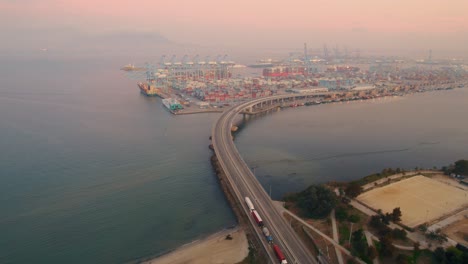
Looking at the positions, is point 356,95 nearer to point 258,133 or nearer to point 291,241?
point 258,133

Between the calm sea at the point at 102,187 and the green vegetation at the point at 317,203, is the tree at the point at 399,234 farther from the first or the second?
the calm sea at the point at 102,187

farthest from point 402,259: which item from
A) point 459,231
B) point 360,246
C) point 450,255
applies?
point 459,231

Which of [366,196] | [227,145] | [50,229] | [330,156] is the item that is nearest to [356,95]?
[330,156]

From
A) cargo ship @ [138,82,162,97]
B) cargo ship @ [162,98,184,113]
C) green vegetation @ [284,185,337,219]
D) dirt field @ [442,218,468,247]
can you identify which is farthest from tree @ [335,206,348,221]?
cargo ship @ [138,82,162,97]

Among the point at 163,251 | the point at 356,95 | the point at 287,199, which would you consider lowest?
the point at 163,251

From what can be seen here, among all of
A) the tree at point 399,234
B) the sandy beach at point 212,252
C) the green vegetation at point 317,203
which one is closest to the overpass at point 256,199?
the sandy beach at point 212,252

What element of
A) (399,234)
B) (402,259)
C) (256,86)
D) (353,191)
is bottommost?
(402,259)

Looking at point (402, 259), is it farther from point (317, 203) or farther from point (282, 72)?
point (282, 72)
